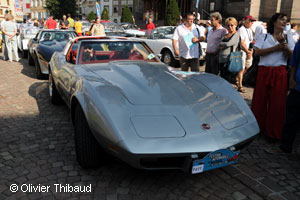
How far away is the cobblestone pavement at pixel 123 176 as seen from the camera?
2650mm

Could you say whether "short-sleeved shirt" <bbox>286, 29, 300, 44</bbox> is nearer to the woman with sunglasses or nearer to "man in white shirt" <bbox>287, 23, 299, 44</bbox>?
"man in white shirt" <bbox>287, 23, 299, 44</bbox>

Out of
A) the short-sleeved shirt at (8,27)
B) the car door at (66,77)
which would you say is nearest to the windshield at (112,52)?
the car door at (66,77)

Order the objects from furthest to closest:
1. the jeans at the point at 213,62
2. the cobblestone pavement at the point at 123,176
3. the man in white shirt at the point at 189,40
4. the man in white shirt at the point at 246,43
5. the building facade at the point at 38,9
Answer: the building facade at the point at 38,9
the man in white shirt at the point at 246,43
the jeans at the point at 213,62
the man in white shirt at the point at 189,40
the cobblestone pavement at the point at 123,176

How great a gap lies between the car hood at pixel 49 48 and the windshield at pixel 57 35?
2.56ft

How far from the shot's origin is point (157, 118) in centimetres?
256

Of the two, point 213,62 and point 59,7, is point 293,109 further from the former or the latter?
point 59,7

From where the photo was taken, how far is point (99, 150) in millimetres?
2877

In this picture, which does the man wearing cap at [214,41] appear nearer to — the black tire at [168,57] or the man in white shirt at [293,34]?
the man in white shirt at [293,34]

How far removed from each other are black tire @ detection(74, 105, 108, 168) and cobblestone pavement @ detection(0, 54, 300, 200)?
0.50 feet

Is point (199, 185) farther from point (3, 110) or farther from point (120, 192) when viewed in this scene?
point (3, 110)

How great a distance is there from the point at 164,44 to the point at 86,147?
8144 mm

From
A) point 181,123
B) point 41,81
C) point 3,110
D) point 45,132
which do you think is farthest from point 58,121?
point 41,81

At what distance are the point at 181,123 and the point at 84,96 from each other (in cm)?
108

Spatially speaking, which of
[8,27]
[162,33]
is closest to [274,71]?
[162,33]
